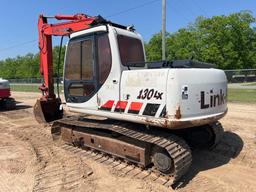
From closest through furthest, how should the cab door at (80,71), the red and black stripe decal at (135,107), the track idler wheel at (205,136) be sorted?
the red and black stripe decal at (135,107) → the cab door at (80,71) → the track idler wheel at (205,136)

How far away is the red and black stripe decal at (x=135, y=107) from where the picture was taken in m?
5.22

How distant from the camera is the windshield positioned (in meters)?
5.77

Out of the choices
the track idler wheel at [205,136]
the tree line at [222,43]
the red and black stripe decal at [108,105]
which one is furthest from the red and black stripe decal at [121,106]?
the tree line at [222,43]

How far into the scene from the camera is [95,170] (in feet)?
18.1

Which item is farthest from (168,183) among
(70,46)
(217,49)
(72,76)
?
(217,49)

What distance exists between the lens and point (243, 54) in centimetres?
4253

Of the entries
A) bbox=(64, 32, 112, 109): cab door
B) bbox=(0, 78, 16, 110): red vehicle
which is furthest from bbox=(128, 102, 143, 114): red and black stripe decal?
bbox=(0, 78, 16, 110): red vehicle

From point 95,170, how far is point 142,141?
102cm

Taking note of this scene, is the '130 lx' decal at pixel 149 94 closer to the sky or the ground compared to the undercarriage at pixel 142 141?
closer to the sky

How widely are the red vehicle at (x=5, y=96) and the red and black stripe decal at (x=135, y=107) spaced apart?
1003cm

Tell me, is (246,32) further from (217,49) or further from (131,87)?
(131,87)

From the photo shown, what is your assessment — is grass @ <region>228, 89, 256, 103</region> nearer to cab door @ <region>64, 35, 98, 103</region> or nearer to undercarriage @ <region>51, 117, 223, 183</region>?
undercarriage @ <region>51, 117, 223, 183</region>

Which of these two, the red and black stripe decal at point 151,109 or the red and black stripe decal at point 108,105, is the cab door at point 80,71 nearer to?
the red and black stripe decal at point 108,105

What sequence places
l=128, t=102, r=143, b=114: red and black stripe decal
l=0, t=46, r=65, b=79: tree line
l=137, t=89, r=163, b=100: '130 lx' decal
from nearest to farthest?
l=137, t=89, r=163, b=100: '130 lx' decal
l=128, t=102, r=143, b=114: red and black stripe decal
l=0, t=46, r=65, b=79: tree line
